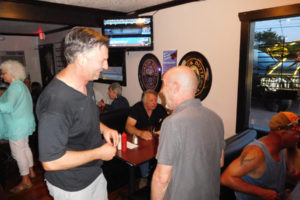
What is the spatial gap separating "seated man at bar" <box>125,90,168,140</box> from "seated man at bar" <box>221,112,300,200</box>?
1611 mm

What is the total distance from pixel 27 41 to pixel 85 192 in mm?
8088

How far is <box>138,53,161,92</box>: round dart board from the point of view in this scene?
379 cm

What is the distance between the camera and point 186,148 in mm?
1251

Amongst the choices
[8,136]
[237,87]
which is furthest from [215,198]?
[8,136]

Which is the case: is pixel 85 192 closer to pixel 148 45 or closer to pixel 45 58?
pixel 148 45

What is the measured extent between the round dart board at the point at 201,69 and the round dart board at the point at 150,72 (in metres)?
0.73

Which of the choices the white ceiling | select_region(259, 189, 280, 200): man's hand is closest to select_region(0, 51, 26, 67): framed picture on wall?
the white ceiling

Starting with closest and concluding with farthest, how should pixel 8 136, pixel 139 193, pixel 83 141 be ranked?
1. pixel 83 141
2. pixel 139 193
3. pixel 8 136

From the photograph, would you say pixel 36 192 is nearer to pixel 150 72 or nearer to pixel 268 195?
pixel 150 72

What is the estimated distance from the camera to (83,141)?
4.08 feet

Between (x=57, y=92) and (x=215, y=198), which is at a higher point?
(x=57, y=92)

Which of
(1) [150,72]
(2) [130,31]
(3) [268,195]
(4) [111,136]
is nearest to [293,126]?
(3) [268,195]

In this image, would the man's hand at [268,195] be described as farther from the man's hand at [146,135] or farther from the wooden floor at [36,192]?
the wooden floor at [36,192]

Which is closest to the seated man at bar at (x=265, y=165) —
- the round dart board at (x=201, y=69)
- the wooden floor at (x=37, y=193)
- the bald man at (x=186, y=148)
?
the bald man at (x=186, y=148)
